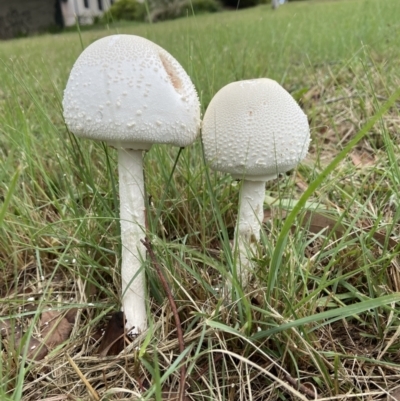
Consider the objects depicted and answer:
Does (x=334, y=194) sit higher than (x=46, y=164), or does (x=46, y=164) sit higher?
(x=46, y=164)

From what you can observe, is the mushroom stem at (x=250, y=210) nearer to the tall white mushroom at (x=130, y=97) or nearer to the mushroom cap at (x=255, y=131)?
the mushroom cap at (x=255, y=131)

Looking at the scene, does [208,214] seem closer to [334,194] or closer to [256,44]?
[334,194]

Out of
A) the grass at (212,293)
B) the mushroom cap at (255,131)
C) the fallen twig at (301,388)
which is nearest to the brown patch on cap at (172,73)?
the mushroom cap at (255,131)

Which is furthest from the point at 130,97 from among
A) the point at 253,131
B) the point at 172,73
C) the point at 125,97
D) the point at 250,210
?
the point at 250,210

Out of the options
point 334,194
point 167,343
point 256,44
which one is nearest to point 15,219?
point 167,343

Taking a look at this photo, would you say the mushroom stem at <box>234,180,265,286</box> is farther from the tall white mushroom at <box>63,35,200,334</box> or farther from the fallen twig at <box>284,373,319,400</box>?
the fallen twig at <box>284,373,319,400</box>

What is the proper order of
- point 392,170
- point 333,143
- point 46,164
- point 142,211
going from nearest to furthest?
point 142,211 → point 392,170 → point 46,164 → point 333,143

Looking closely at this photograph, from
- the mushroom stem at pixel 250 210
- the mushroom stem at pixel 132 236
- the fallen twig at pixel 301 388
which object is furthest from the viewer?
the mushroom stem at pixel 250 210
